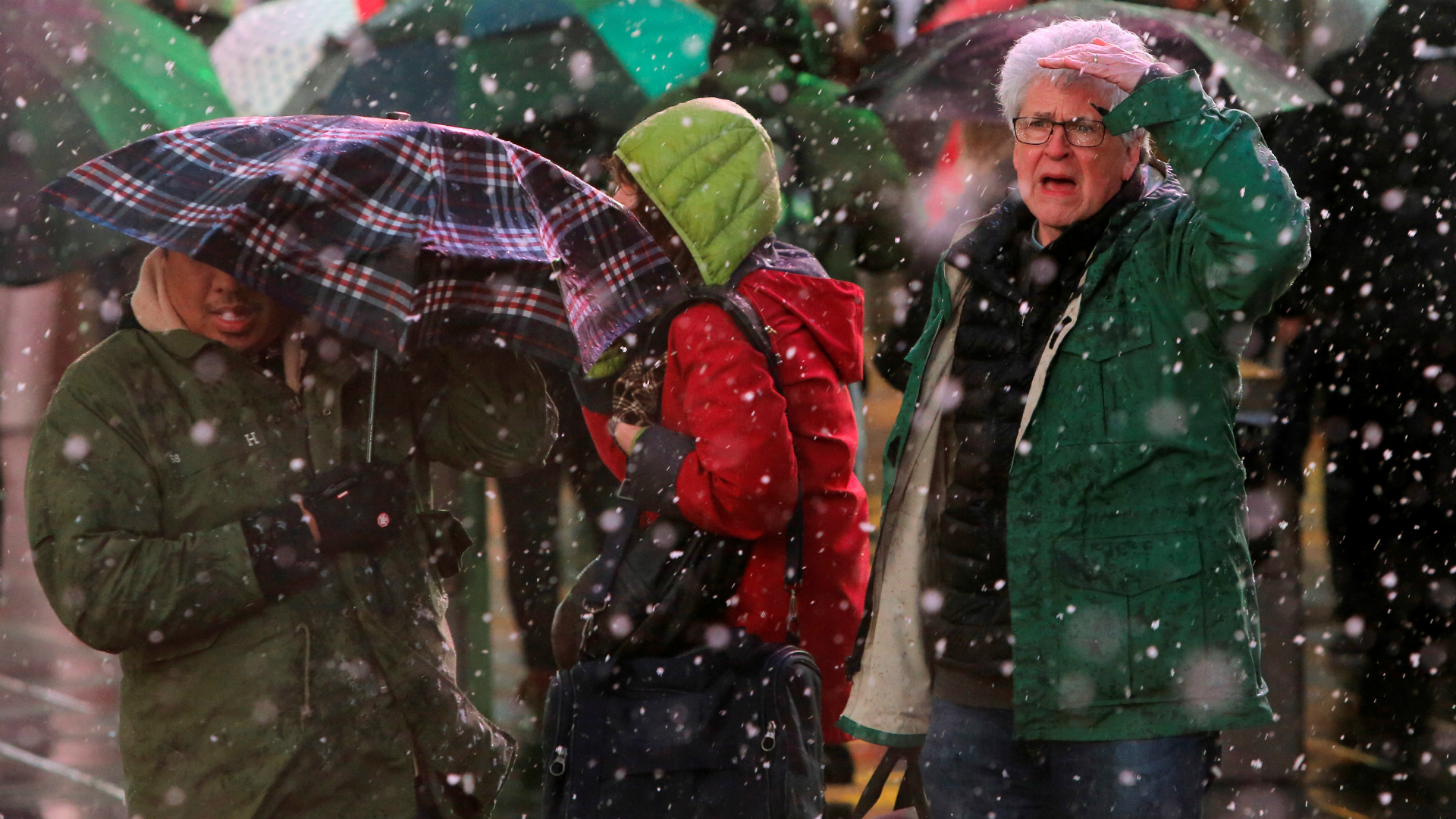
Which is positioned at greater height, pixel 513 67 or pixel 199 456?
pixel 199 456

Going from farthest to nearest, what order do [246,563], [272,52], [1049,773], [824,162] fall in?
[272,52], [824,162], [1049,773], [246,563]

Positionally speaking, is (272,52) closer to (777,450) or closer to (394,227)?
(394,227)

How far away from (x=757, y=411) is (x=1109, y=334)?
2.50 ft

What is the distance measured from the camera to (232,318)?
3061 mm

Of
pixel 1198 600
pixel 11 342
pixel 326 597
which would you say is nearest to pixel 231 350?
pixel 326 597

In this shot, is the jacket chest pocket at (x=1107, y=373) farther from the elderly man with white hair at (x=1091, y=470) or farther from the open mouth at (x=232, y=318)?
the open mouth at (x=232, y=318)

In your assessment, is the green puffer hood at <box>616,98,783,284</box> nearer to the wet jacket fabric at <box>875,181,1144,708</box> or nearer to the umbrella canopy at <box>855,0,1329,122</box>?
the wet jacket fabric at <box>875,181,1144,708</box>

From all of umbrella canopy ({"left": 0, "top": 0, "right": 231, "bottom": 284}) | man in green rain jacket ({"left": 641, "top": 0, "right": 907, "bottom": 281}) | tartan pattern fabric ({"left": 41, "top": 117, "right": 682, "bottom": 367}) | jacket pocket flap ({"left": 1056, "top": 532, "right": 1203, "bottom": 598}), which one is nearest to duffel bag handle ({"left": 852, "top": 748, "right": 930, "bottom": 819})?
jacket pocket flap ({"left": 1056, "top": 532, "right": 1203, "bottom": 598})

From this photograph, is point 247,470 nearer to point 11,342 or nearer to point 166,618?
point 166,618

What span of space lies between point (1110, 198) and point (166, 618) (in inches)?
77.1

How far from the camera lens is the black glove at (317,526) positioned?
9.78ft

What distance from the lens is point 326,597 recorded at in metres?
3.07

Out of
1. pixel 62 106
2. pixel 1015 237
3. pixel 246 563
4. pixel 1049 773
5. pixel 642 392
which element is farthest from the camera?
pixel 62 106

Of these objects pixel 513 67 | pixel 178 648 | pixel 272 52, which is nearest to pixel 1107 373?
pixel 178 648
